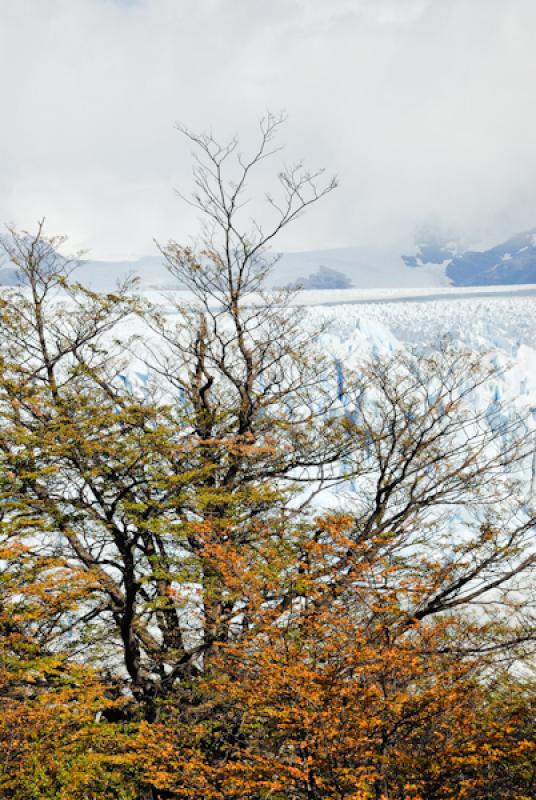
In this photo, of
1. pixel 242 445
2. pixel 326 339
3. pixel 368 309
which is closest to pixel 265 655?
pixel 242 445

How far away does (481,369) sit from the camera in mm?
10188

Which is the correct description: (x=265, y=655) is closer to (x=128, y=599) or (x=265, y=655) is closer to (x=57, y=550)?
(x=128, y=599)

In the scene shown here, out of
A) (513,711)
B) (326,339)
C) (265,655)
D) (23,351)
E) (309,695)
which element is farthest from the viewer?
(326,339)

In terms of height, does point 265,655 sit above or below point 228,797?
above

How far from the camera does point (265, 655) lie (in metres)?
5.11

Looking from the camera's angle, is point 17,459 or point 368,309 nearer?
point 17,459

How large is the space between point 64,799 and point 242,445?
4653 mm

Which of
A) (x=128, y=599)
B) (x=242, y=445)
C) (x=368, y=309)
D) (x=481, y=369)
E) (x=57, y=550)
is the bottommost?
(x=128, y=599)

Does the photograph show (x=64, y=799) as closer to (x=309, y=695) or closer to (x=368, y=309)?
(x=309, y=695)

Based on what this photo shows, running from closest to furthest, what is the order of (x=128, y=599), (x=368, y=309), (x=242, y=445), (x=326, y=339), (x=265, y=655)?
(x=265, y=655) → (x=128, y=599) → (x=242, y=445) → (x=326, y=339) → (x=368, y=309)

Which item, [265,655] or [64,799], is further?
[64,799]

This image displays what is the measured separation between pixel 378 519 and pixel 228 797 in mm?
4656

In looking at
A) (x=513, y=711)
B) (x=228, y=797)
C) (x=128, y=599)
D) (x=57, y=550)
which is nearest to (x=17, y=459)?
(x=57, y=550)

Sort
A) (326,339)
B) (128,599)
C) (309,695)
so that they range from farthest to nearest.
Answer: (326,339) < (128,599) < (309,695)
